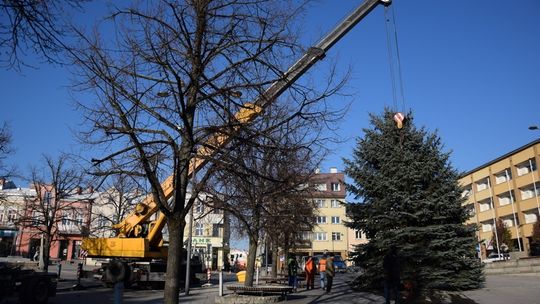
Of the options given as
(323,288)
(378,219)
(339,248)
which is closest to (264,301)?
(378,219)

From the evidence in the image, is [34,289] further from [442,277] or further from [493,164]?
[493,164]

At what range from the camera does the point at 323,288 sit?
2333 centimetres

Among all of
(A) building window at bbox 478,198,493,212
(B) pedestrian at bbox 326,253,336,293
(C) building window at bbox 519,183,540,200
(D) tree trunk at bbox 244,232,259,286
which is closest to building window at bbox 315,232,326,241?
(A) building window at bbox 478,198,493,212

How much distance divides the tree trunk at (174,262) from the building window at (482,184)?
244ft

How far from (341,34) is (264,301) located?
911 cm

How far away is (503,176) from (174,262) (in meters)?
70.8

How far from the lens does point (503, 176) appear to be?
6912 cm

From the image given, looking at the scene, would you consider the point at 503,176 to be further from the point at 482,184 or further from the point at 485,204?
the point at 485,204

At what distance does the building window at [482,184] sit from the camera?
7412 centimetres

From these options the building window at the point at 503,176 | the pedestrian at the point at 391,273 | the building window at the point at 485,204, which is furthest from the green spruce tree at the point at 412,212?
the building window at the point at 485,204

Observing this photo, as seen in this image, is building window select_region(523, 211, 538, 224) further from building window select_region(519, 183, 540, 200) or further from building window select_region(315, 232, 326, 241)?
building window select_region(315, 232, 326, 241)

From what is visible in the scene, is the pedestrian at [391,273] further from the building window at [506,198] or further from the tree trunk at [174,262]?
the building window at [506,198]

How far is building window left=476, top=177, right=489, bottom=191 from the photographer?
7412 centimetres

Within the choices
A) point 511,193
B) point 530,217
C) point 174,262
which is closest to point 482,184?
point 511,193
